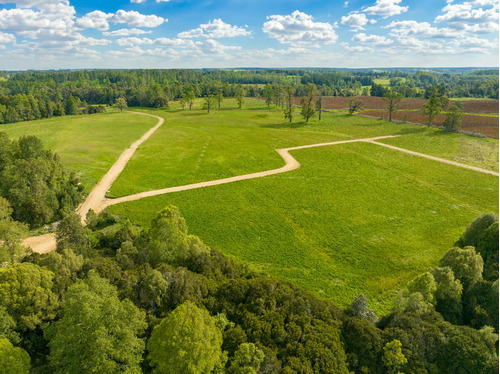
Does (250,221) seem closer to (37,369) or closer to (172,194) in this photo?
(172,194)

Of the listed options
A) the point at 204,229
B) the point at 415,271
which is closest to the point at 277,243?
the point at 204,229

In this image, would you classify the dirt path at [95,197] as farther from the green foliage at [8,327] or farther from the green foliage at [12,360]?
the green foliage at [12,360]

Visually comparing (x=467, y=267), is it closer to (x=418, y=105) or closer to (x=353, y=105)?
(x=353, y=105)

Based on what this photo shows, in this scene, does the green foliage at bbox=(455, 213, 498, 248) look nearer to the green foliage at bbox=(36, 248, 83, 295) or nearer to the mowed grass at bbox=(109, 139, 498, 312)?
the mowed grass at bbox=(109, 139, 498, 312)

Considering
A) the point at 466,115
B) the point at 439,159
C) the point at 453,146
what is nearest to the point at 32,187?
the point at 439,159

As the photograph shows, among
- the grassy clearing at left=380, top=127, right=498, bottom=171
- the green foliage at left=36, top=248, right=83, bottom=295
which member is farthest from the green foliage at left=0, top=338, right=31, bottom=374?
the grassy clearing at left=380, top=127, right=498, bottom=171
